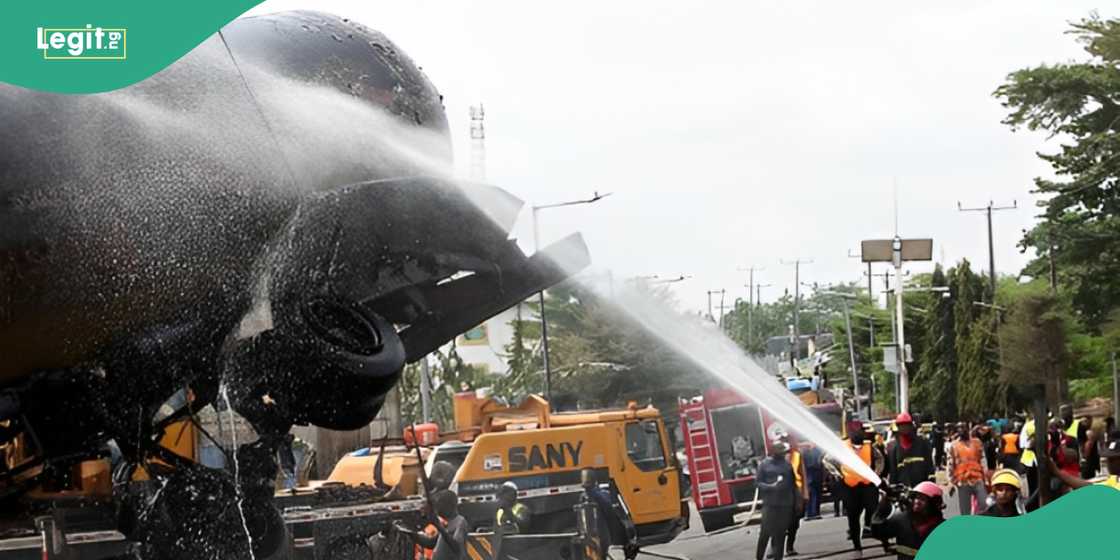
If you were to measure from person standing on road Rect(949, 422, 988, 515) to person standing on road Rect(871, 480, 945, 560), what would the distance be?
1.41 ft

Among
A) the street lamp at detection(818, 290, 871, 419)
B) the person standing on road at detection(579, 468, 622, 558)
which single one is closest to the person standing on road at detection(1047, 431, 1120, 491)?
the street lamp at detection(818, 290, 871, 419)

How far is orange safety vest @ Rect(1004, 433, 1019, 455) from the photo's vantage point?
5.50 meters

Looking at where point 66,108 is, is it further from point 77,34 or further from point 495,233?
point 495,233

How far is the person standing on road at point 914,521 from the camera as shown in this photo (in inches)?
190

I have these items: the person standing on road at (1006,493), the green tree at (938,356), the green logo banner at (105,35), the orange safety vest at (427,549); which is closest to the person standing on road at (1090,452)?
the person standing on road at (1006,493)

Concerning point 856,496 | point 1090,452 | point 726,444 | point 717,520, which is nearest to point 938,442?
point 856,496

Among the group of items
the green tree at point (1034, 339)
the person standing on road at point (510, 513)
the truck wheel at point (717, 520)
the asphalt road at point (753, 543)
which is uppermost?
the green tree at point (1034, 339)

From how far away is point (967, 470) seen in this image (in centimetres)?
609

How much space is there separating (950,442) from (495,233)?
2165 millimetres

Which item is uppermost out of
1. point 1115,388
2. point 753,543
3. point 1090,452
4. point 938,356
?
point 938,356

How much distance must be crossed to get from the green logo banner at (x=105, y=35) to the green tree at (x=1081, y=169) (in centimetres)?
217

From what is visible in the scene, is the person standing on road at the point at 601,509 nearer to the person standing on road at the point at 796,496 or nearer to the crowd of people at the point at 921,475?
the crowd of people at the point at 921,475

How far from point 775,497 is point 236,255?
2.56m

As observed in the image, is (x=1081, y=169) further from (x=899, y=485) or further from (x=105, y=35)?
(x=105, y=35)
